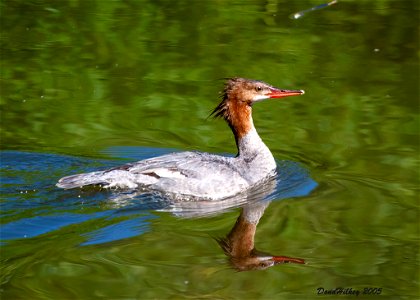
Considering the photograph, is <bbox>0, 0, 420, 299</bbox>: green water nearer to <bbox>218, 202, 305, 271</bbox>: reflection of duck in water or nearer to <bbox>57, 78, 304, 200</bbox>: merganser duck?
<bbox>218, 202, 305, 271</bbox>: reflection of duck in water

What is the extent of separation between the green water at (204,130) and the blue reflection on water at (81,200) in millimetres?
30

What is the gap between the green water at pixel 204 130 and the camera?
697 centimetres

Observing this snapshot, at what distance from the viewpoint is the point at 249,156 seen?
31.8 feet

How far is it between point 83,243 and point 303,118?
408 centimetres

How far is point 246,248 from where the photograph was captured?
7.52 m

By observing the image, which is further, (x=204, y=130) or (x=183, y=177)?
(x=204, y=130)

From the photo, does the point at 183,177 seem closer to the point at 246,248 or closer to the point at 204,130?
the point at 204,130

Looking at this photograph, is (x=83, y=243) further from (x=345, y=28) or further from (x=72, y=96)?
(x=345, y=28)

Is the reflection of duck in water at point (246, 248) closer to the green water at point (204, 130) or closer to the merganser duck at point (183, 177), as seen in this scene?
the green water at point (204, 130)

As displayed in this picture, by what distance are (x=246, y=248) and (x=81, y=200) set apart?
198 cm

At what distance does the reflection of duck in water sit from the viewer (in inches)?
283

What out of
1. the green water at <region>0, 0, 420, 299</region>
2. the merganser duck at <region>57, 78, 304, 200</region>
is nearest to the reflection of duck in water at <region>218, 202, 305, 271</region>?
the green water at <region>0, 0, 420, 299</region>

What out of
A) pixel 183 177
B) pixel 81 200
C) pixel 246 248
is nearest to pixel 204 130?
pixel 183 177

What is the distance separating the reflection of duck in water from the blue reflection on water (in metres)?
0.39
